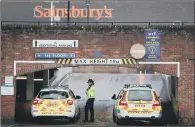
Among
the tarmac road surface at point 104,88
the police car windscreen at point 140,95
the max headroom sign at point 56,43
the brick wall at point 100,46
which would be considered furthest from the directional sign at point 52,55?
the police car windscreen at point 140,95

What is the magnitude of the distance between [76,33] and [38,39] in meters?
1.54

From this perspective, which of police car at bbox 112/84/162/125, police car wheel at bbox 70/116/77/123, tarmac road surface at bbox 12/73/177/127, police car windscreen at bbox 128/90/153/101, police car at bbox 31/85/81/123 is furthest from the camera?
tarmac road surface at bbox 12/73/177/127

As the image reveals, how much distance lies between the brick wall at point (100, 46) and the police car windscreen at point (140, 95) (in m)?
1.60

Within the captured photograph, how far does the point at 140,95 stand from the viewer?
17438 millimetres

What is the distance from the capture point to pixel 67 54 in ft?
61.8

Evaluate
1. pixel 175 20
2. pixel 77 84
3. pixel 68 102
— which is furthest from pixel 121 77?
pixel 68 102

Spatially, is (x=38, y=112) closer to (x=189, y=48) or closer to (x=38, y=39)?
(x=38, y=39)

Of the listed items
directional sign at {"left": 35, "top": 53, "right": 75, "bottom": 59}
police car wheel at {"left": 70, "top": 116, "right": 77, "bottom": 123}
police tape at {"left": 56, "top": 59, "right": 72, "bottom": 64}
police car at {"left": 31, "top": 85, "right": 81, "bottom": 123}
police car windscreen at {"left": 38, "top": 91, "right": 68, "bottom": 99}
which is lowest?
police car wheel at {"left": 70, "top": 116, "right": 77, "bottom": 123}

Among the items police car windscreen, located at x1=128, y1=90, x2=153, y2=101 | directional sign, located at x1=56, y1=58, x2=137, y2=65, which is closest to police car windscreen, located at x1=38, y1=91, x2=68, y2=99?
directional sign, located at x1=56, y1=58, x2=137, y2=65

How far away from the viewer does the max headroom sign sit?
18.9 meters

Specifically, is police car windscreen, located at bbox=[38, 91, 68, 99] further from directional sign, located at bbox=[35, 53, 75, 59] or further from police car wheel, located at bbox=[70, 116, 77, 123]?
directional sign, located at bbox=[35, 53, 75, 59]

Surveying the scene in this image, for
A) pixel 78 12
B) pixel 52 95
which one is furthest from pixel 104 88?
pixel 52 95

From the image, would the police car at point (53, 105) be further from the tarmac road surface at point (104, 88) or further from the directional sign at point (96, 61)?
the directional sign at point (96, 61)

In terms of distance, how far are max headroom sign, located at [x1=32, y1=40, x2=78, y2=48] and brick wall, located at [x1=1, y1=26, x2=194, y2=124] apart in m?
0.13
